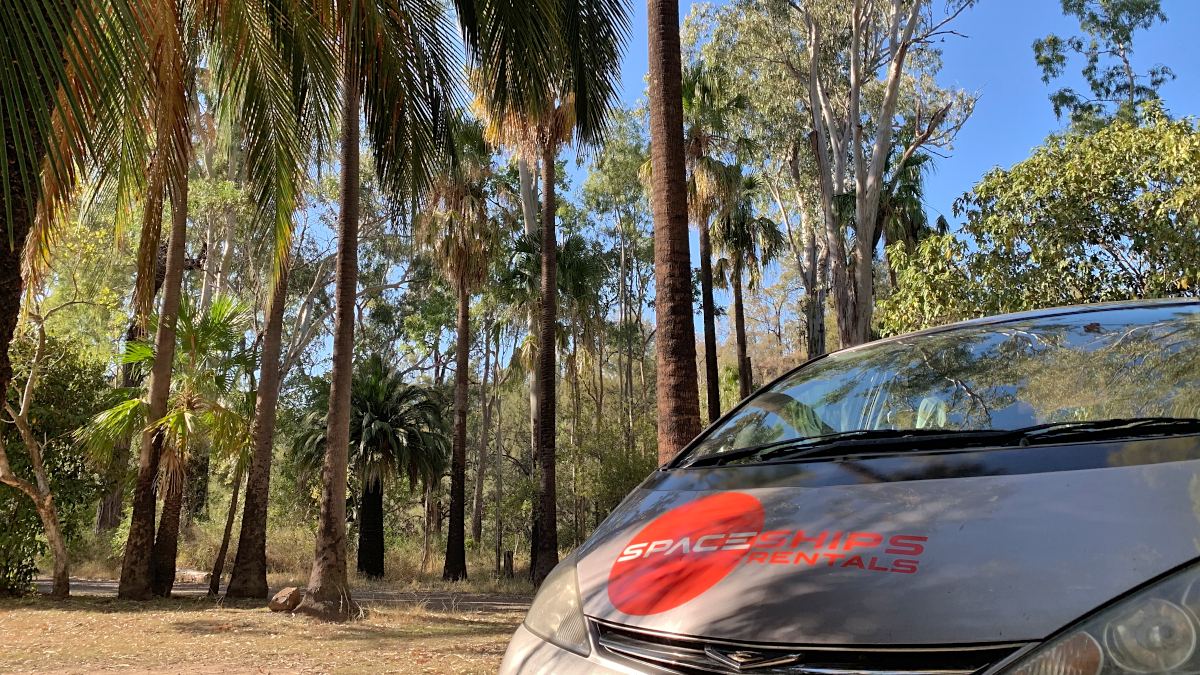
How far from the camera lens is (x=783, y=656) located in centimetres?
146

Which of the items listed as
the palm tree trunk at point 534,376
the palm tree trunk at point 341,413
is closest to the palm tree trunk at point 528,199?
the palm tree trunk at point 534,376

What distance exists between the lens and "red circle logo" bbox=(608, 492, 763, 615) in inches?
67.2

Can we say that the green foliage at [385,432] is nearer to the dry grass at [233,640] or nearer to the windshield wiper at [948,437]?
the dry grass at [233,640]

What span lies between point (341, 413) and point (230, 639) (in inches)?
123

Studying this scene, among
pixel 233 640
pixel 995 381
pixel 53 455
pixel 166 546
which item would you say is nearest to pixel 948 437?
pixel 995 381

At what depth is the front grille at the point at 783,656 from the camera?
1.31m

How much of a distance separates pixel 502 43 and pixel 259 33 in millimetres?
2015

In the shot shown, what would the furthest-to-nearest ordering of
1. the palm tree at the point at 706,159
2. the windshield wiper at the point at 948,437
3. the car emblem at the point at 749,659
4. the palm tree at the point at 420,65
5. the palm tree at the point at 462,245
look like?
the palm tree at the point at 706,159, the palm tree at the point at 462,245, the palm tree at the point at 420,65, the windshield wiper at the point at 948,437, the car emblem at the point at 749,659

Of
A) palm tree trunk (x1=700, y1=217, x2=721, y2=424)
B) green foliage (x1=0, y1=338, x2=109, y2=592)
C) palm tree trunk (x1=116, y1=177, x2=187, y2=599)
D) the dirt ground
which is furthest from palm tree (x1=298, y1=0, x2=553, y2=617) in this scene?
palm tree trunk (x1=700, y1=217, x2=721, y2=424)

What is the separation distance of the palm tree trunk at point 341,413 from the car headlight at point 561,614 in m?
9.02

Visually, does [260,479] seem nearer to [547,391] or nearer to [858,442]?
[547,391]

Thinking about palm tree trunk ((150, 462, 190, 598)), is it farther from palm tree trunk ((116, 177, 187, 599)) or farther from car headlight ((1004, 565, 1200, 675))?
car headlight ((1004, 565, 1200, 675))

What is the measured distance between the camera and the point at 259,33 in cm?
670

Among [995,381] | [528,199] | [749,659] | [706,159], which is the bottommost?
[749,659]
